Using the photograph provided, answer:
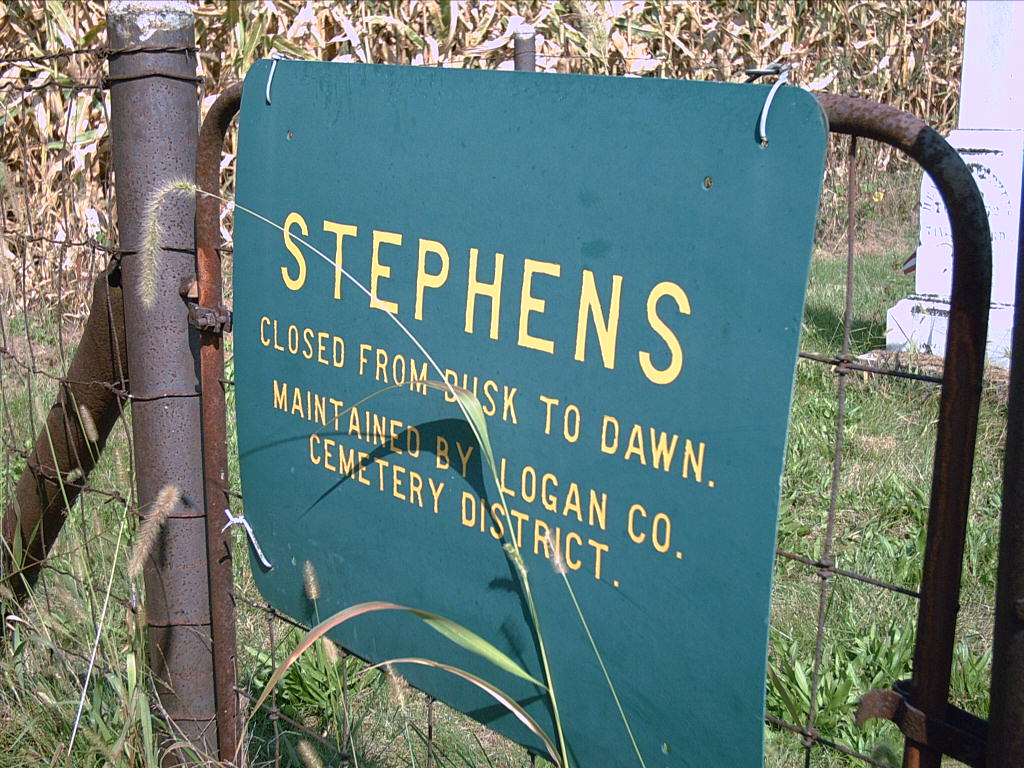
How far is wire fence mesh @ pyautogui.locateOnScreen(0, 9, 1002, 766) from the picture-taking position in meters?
2.03

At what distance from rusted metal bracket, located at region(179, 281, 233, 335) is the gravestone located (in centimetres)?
358

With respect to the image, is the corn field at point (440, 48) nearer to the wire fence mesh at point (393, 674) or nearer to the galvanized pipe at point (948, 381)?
the wire fence mesh at point (393, 674)

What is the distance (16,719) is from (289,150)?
4.29 feet

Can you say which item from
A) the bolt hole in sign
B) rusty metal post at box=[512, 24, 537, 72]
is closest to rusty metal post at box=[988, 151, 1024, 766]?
the bolt hole in sign

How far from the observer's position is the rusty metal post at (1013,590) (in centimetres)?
118

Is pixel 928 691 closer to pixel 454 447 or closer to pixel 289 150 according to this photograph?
pixel 454 447

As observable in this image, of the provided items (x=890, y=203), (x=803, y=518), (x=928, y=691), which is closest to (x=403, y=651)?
(x=928, y=691)

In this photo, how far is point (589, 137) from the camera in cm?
139

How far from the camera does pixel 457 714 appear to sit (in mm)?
2777

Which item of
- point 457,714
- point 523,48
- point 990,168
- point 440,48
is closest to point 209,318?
point 523,48

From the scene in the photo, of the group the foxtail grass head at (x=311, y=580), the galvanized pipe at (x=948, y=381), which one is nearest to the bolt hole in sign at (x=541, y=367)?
the foxtail grass head at (x=311, y=580)

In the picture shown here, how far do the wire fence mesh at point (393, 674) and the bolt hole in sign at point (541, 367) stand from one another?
143 millimetres

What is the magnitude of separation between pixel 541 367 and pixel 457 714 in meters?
1.56

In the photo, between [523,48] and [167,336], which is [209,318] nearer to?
[167,336]
